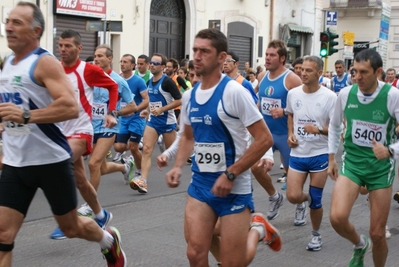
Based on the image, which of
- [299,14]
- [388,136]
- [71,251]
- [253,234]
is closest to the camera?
[253,234]

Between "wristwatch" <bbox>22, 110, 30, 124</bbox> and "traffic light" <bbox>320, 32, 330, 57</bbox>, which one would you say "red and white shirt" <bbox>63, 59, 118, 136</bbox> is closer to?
"wristwatch" <bbox>22, 110, 30, 124</bbox>

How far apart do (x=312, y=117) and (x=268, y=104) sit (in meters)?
1.15

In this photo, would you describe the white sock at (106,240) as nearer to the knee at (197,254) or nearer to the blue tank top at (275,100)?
the knee at (197,254)

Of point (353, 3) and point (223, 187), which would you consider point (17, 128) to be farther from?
point (353, 3)

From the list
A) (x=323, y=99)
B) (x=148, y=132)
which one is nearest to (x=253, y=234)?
(x=323, y=99)

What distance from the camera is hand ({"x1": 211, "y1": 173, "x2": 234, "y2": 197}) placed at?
4777 mm

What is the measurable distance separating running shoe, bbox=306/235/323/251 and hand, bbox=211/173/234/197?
2647mm

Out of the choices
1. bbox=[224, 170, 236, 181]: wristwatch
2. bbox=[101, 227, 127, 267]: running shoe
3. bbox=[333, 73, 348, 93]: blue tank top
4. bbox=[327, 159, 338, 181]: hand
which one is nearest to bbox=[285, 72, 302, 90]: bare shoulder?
bbox=[327, 159, 338, 181]: hand

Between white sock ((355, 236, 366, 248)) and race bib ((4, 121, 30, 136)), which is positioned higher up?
race bib ((4, 121, 30, 136))

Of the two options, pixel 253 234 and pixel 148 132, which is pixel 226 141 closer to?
pixel 253 234

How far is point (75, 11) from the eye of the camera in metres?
21.8

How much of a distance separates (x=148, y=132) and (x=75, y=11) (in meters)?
11.8

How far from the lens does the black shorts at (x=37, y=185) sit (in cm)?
492

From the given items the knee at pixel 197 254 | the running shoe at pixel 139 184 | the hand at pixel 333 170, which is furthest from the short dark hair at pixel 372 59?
the running shoe at pixel 139 184
